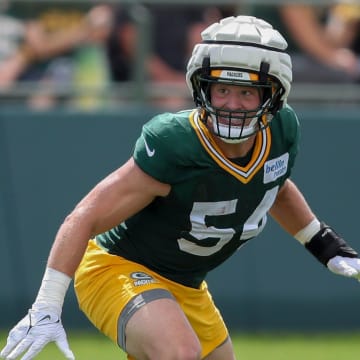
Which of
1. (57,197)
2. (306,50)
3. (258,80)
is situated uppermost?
(258,80)

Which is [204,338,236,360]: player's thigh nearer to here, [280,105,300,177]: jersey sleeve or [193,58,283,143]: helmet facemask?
[280,105,300,177]: jersey sleeve

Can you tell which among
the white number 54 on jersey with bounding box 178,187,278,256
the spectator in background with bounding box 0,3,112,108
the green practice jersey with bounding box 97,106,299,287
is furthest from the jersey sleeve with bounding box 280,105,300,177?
the spectator in background with bounding box 0,3,112,108

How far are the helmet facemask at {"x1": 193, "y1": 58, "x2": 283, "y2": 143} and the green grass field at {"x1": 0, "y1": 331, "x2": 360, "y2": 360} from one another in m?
3.35

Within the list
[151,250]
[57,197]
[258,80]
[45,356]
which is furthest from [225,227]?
[57,197]

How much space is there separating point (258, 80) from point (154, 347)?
4.33 feet

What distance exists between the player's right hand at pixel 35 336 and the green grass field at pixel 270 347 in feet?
10.9

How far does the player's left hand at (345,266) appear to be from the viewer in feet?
19.7

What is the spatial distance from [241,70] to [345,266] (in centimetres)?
126

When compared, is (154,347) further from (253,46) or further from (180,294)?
(253,46)

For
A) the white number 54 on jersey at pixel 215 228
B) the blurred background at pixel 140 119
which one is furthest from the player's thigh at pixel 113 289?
the blurred background at pixel 140 119

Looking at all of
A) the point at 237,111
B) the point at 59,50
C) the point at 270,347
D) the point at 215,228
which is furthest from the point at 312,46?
the point at 237,111

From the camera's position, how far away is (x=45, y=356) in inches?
333

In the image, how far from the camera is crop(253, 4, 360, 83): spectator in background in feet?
33.1

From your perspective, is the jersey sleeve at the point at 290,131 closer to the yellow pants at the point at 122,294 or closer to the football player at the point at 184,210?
the football player at the point at 184,210
